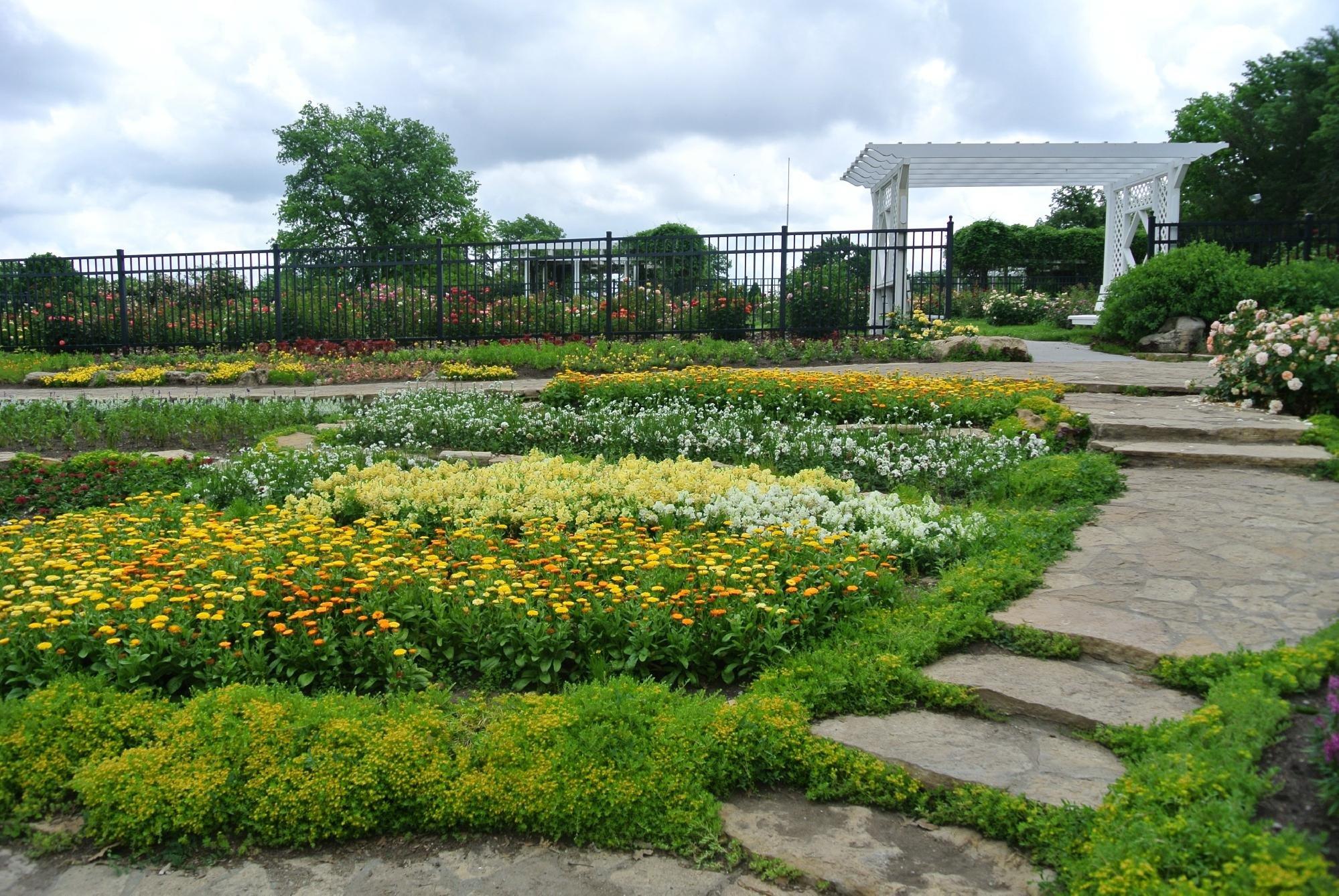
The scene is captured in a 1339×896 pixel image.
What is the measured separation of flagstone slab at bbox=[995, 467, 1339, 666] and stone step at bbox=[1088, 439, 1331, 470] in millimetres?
403

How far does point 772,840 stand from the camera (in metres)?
2.73

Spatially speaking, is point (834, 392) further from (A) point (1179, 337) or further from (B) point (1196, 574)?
(A) point (1179, 337)

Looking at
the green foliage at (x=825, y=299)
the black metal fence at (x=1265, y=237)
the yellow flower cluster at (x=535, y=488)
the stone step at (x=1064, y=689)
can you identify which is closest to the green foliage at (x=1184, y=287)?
the black metal fence at (x=1265, y=237)

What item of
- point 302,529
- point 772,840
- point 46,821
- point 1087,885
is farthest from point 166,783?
point 1087,885

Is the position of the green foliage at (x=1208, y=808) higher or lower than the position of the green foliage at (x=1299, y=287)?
lower

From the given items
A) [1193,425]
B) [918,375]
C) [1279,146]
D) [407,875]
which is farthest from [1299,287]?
[1279,146]

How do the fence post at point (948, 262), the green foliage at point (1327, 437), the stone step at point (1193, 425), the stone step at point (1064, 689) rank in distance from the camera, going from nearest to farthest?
the stone step at point (1064, 689)
the green foliage at point (1327, 437)
the stone step at point (1193, 425)
the fence post at point (948, 262)

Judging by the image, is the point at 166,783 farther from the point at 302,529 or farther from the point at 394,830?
the point at 302,529

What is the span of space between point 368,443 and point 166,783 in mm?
5634

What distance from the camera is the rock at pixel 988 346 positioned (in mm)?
12148

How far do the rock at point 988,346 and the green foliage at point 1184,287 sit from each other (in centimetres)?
241

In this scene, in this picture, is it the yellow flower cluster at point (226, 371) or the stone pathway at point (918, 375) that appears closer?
the stone pathway at point (918, 375)

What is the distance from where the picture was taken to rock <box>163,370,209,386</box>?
→ 13.4 meters

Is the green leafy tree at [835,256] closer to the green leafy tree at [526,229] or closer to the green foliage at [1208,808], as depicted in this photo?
the green foliage at [1208,808]
